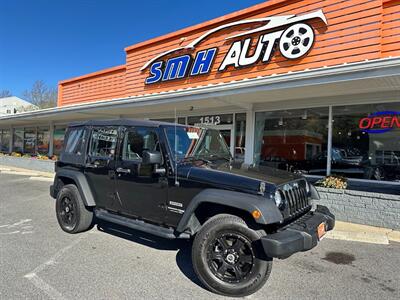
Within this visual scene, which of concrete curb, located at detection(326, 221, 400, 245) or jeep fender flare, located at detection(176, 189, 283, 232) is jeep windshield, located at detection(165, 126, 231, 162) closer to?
jeep fender flare, located at detection(176, 189, 283, 232)

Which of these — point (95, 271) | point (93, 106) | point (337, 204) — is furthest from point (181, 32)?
point (95, 271)

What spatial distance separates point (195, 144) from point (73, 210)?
2.49m

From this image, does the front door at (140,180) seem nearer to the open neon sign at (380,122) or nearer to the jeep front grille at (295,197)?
the jeep front grille at (295,197)

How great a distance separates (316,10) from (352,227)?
5899 mm

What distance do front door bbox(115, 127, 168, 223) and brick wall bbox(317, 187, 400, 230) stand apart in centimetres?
410

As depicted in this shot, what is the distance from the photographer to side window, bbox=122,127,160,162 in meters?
4.46

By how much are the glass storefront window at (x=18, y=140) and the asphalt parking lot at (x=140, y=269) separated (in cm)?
1882

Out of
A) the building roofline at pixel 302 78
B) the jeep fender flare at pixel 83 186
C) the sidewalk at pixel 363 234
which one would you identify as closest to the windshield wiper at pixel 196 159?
the jeep fender flare at pixel 83 186

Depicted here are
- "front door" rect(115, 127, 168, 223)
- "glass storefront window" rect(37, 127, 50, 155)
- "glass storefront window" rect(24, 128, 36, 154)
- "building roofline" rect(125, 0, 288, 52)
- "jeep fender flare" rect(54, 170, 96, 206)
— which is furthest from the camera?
"glass storefront window" rect(24, 128, 36, 154)

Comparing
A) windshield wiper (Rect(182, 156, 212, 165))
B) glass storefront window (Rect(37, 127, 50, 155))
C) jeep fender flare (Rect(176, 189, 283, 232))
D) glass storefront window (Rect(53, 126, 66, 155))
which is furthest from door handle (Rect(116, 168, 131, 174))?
glass storefront window (Rect(37, 127, 50, 155))

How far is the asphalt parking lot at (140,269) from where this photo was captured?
3.42 meters

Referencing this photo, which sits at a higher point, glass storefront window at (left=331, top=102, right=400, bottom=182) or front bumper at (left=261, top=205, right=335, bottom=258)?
glass storefront window at (left=331, top=102, right=400, bottom=182)

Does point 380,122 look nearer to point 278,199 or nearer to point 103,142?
point 278,199

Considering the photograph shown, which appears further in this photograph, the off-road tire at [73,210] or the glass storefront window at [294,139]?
the glass storefront window at [294,139]
